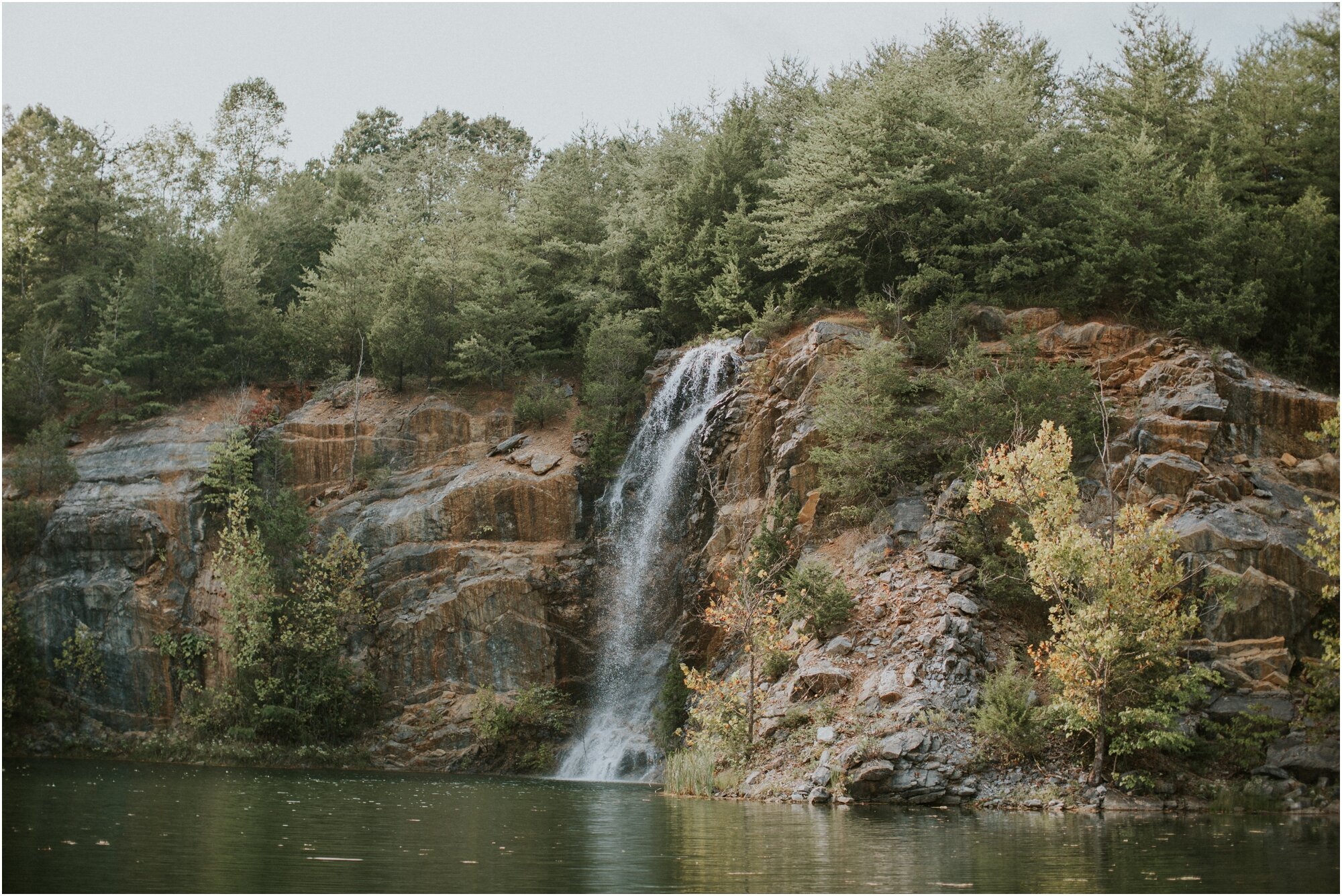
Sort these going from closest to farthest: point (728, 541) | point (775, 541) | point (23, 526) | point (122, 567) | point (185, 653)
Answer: point (775, 541), point (728, 541), point (185, 653), point (122, 567), point (23, 526)

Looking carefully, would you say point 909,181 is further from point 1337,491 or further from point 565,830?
point 565,830

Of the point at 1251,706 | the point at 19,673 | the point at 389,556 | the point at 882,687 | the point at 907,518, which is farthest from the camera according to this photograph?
the point at 389,556

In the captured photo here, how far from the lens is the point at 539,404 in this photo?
1435 inches

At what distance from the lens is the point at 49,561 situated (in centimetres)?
3391

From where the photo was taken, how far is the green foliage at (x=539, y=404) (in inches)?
1435

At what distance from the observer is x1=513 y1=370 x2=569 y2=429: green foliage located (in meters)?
36.4

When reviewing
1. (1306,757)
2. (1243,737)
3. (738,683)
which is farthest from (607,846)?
(1306,757)

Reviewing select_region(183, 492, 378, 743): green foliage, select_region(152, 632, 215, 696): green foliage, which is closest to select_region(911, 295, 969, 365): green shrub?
select_region(183, 492, 378, 743): green foliage

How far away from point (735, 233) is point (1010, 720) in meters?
20.0

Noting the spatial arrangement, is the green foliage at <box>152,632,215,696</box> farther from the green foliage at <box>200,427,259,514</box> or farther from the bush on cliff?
the bush on cliff

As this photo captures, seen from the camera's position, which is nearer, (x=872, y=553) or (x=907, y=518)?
(x=872, y=553)

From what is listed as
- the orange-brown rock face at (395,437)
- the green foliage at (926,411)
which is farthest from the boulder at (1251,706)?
the orange-brown rock face at (395,437)

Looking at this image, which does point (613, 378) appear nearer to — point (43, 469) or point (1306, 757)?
point (43, 469)

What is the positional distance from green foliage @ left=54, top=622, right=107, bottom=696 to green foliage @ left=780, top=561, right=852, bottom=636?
2112cm
